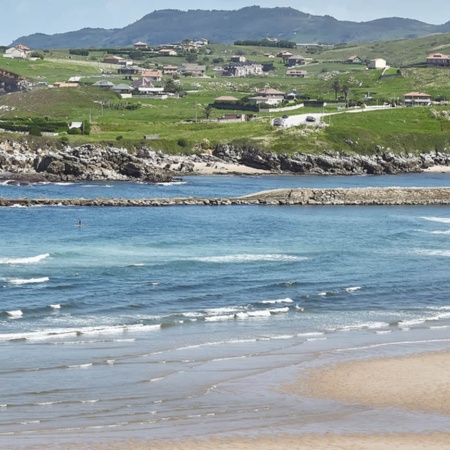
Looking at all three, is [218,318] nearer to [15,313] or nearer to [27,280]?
[15,313]

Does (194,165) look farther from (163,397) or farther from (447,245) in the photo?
(163,397)

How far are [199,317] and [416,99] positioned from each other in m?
140

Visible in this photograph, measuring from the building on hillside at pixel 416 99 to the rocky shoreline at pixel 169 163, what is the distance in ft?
114

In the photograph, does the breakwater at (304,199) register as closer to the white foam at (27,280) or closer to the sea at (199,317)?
the sea at (199,317)

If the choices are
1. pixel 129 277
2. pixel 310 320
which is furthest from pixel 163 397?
pixel 129 277

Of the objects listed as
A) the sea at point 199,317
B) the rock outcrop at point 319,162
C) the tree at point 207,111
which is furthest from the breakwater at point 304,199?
the tree at point 207,111

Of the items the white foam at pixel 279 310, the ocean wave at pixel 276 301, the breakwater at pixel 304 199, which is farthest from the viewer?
the breakwater at pixel 304 199

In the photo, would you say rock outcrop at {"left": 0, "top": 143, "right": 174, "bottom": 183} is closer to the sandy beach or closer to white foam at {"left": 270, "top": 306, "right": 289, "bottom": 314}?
white foam at {"left": 270, "top": 306, "right": 289, "bottom": 314}

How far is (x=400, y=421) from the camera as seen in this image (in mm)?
29219

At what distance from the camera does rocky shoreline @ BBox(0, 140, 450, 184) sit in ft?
370

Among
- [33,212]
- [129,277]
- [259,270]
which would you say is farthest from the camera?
[33,212]

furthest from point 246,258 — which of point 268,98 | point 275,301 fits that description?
point 268,98

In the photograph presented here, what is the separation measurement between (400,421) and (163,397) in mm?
7546

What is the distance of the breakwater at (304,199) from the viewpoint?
9094 cm
